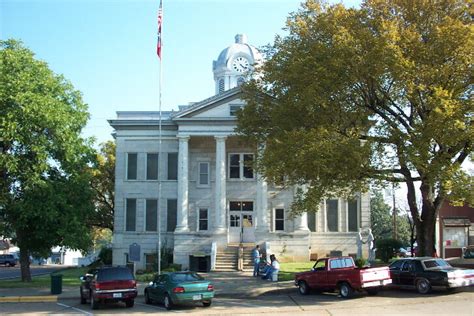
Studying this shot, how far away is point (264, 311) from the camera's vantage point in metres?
19.8

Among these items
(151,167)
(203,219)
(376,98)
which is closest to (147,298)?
(376,98)

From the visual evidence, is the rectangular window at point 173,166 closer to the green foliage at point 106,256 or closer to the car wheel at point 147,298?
the green foliage at point 106,256

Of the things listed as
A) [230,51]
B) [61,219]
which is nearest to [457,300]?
[61,219]

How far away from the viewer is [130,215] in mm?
42719

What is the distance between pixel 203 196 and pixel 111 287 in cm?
2131

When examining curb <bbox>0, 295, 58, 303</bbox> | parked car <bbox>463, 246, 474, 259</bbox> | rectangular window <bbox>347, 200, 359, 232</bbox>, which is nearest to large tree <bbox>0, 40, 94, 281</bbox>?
curb <bbox>0, 295, 58, 303</bbox>

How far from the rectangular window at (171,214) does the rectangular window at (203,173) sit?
2.51 meters

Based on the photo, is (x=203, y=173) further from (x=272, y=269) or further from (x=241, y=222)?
(x=272, y=269)

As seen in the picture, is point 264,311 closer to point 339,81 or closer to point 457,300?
point 457,300

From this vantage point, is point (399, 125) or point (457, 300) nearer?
point (457, 300)

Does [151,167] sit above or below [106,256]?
above

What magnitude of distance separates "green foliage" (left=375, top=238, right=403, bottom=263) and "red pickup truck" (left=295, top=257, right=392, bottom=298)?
42.9 ft

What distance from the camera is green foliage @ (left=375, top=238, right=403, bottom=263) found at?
36.2 metres

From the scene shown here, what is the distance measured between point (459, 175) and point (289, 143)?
6.80m
